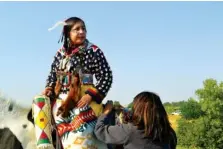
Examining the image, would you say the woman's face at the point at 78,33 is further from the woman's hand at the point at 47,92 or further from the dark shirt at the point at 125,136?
the dark shirt at the point at 125,136

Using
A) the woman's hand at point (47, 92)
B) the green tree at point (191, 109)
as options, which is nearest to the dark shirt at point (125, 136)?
the woman's hand at point (47, 92)

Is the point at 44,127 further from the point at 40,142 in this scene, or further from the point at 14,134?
the point at 14,134

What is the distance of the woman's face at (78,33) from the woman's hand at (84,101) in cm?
53

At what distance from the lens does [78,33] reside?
372cm

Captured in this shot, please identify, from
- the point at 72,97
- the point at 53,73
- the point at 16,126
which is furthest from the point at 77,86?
the point at 16,126

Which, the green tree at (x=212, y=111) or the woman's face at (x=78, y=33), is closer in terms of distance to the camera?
the woman's face at (x=78, y=33)

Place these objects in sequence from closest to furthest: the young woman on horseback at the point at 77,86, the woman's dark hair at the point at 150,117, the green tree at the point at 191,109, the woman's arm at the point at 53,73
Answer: the woman's dark hair at the point at 150,117
the young woman on horseback at the point at 77,86
the woman's arm at the point at 53,73
the green tree at the point at 191,109

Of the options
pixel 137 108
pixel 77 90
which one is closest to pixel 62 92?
pixel 77 90

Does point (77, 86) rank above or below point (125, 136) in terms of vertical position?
above


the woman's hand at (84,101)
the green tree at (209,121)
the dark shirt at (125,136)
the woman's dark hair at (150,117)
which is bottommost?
the green tree at (209,121)

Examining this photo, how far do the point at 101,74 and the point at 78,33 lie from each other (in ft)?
1.45

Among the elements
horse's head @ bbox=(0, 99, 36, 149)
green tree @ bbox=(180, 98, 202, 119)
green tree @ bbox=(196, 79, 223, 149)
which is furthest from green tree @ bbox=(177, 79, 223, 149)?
horse's head @ bbox=(0, 99, 36, 149)

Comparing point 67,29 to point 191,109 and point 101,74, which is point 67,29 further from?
point 191,109

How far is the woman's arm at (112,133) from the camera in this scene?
3.40m
